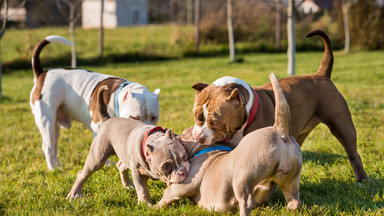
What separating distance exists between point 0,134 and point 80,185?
3898 millimetres

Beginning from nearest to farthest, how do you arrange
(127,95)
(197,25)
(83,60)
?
(127,95), (83,60), (197,25)

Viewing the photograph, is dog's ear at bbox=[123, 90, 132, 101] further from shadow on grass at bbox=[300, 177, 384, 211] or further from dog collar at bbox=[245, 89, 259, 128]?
shadow on grass at bbox=[300, 177, 384, 211]

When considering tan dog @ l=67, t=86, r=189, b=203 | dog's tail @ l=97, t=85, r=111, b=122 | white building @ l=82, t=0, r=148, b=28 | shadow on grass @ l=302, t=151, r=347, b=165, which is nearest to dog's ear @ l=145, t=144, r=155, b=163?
tan dog @ l=67, t=86, r=189, b=203

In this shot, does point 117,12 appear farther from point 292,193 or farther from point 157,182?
point 292,193

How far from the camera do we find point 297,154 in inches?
121

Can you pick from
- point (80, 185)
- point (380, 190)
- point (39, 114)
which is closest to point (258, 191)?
point (380, 190)

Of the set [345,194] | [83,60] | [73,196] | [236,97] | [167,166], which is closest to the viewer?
[167,166]

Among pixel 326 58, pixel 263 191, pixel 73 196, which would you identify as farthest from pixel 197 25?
pixel 263 191

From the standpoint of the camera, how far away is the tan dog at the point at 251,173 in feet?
9.97

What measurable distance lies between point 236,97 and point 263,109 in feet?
1.47

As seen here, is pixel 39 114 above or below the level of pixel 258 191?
above

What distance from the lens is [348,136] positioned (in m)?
4.27

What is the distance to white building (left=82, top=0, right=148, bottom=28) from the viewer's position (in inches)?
1474

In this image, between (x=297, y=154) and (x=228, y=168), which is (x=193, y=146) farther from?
(x=297, y=154)
